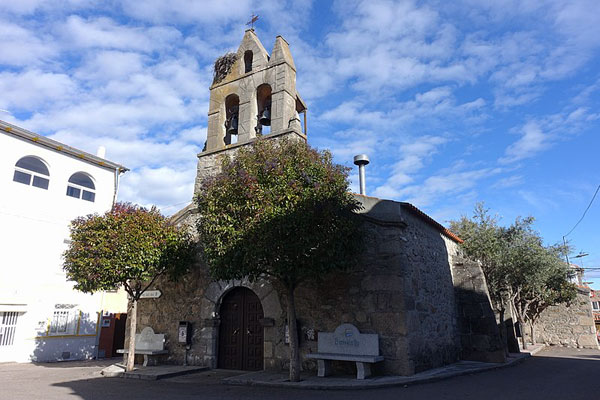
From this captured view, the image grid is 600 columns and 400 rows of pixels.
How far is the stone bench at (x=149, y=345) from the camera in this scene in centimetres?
1148

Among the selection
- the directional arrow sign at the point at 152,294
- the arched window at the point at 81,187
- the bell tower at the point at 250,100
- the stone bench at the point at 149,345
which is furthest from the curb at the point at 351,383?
the arched window at the point at 81,187

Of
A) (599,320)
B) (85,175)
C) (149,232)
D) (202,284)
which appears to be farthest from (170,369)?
(599,320)

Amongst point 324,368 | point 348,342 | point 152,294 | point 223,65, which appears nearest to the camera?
point 324,368

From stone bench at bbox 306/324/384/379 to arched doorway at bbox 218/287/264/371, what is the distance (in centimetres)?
218

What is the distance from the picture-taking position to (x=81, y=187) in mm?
17703

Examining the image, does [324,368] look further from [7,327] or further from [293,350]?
[7,327]

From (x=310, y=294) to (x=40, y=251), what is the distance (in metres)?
12.1

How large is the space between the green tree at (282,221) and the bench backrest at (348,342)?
103 centimetres

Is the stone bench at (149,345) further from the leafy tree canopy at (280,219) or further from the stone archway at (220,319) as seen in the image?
the leafy tree canopy at (280,219)

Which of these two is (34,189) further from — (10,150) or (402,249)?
(402,249)

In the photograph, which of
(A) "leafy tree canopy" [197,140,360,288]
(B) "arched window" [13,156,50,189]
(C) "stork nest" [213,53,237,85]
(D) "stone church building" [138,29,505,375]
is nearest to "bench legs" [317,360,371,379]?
(D) "stone church building" [138,29,505,375]

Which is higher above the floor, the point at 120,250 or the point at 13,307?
the point at 120,250

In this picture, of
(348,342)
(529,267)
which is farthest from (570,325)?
(348,342)

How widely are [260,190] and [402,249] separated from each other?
148 inches
